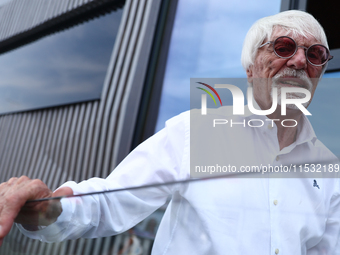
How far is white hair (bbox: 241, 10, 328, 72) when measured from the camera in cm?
103

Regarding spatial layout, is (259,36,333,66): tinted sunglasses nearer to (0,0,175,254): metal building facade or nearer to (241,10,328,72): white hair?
(241,10,328,72): white hair

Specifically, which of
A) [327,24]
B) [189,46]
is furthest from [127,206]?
[189,46]

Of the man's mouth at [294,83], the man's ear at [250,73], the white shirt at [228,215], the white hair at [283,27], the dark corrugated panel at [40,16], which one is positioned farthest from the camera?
the dark corrugated panel at [40,16]

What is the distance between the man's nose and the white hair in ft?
0.28

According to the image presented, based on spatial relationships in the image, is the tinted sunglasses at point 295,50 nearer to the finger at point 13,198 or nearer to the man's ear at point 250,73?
the man's ear at point 250,73

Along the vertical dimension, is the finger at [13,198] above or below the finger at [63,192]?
below

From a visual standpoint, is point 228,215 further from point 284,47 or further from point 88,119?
point 88,119

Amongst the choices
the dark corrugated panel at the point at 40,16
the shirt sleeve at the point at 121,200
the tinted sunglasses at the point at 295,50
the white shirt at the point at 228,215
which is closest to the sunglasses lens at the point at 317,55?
the tinted sunglasses at the point at 295,50

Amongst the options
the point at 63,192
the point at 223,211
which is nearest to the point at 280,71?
the point at 223,211

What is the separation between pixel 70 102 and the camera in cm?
373

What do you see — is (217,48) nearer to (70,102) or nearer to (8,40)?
(70,102)

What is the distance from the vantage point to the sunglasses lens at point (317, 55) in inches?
38.4

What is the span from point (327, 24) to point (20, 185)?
2239 millimetres

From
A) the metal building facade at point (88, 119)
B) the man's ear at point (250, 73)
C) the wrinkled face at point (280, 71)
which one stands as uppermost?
the metal building facade at point (88, 119)
